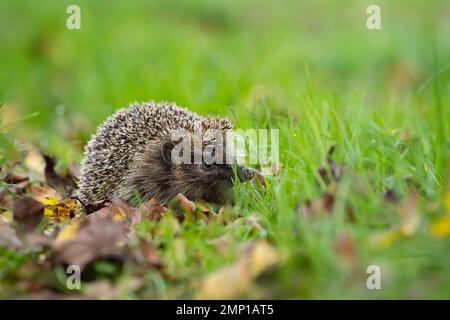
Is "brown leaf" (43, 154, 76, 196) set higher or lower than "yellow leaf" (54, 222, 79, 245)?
higher

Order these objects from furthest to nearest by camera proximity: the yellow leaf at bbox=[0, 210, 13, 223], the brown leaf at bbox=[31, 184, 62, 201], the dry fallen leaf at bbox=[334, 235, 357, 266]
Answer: the brown leaf at bbox=[31, 184, 62, 201]
the yellow leaf at bbox=[0, 210, 13, 223]
the dry fallen leaf at bbox=[334, 235, 357, 266]

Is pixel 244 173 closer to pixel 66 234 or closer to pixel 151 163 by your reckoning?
pixel 151 163

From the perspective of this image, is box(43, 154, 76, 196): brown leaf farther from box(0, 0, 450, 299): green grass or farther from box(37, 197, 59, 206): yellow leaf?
box(37, 197, 59, 206): yellow leaf

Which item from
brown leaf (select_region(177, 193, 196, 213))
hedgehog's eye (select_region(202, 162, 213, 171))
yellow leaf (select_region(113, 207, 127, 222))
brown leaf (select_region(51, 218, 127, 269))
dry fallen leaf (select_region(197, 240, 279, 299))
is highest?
hedgehog's eye (select_region(202, 162, 213, 171))

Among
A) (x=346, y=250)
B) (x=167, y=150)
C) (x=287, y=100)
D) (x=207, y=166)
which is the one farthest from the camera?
(x=287, y=100)

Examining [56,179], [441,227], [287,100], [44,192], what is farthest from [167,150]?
[441,227]

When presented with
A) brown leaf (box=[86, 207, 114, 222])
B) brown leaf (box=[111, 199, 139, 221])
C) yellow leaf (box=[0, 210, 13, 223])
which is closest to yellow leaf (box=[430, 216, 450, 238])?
brown leaf (box=[111, 199, 139, 221])
